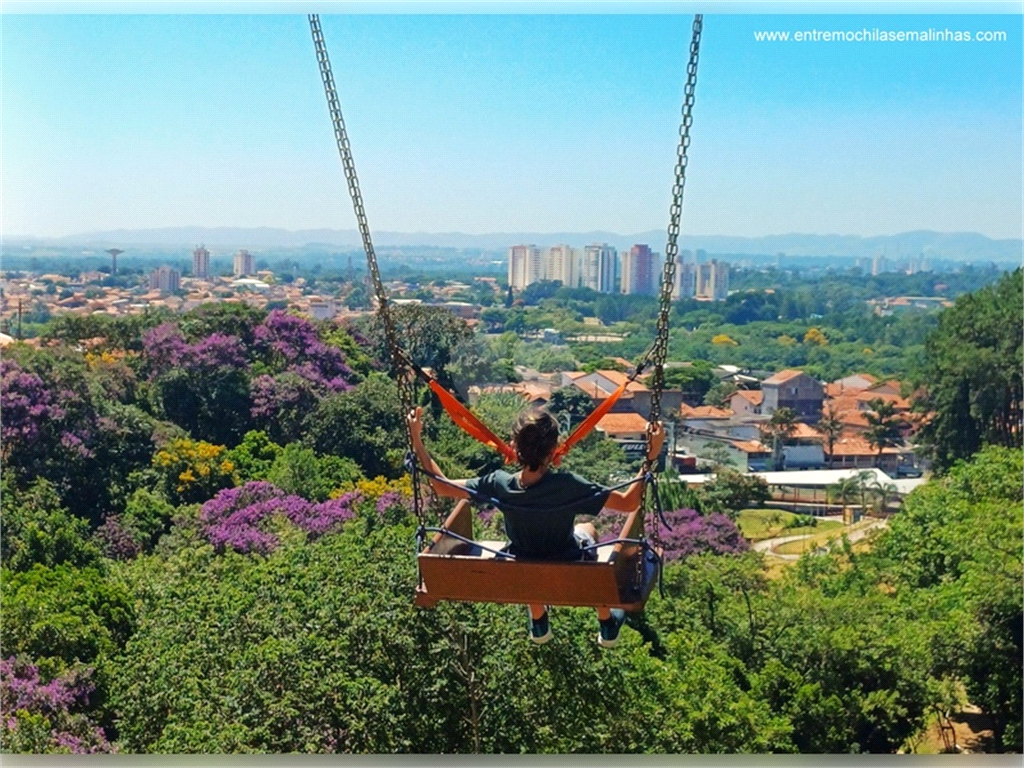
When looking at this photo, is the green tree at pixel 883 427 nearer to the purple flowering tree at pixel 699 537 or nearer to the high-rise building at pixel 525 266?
the purple flowering tree at pixel 699 537

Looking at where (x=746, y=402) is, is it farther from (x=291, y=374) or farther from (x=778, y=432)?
(x=291, y=374)

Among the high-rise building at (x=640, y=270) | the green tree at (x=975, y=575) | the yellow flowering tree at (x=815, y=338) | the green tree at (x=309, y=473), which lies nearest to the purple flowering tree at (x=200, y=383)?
the green tree at (x=309, y=473)

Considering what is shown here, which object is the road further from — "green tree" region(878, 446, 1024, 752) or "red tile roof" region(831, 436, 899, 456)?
"red tile roof" region(831, 436, 899, 456)

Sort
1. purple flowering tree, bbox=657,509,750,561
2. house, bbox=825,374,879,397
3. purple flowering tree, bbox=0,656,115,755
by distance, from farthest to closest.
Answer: house, bbox=825,374,879,397
purple flowering tree, bbox=657,509,750,561
purple flowering tree, bbox=0,656,115,755

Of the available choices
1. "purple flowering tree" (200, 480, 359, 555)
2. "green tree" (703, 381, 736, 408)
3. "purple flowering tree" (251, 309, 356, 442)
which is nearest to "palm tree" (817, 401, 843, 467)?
"green tree" (703, 381, 736, 408)

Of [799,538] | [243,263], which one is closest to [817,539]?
[799,538]

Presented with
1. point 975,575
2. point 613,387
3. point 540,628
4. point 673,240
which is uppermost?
point 673,240

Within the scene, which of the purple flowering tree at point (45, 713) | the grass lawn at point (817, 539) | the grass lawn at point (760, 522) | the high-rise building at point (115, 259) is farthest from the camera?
the high-rise building at point (115, 259)
